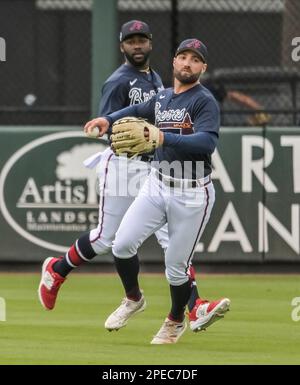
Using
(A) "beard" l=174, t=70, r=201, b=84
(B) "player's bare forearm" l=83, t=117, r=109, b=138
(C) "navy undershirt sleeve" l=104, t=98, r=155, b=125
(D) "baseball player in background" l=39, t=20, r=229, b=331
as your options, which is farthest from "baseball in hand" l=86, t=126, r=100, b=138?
(D) "baseball player in background" l=39, t=20, r=229, b=331

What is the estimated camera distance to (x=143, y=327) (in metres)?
8.95

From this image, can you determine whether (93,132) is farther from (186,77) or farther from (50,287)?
(50,287)

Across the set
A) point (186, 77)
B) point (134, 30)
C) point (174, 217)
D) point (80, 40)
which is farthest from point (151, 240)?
point (80, 40)

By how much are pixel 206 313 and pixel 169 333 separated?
28 centimetres

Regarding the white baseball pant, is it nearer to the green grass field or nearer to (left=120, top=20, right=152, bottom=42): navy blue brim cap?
the green grass field

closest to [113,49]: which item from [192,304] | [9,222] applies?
[9,222]

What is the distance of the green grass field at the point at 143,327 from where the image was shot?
7.47 m

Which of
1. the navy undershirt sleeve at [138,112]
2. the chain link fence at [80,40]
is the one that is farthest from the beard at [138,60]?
the chain link fence at [80,40]

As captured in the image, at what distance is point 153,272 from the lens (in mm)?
12688

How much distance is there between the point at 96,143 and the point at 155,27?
5.71 meters

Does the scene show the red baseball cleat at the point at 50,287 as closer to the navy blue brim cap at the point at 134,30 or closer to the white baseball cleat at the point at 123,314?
the white baseball cleat at the point at 123,314

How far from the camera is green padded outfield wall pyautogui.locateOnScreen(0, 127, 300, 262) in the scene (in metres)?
12.3

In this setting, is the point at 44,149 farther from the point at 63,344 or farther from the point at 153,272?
the point at 63,344
